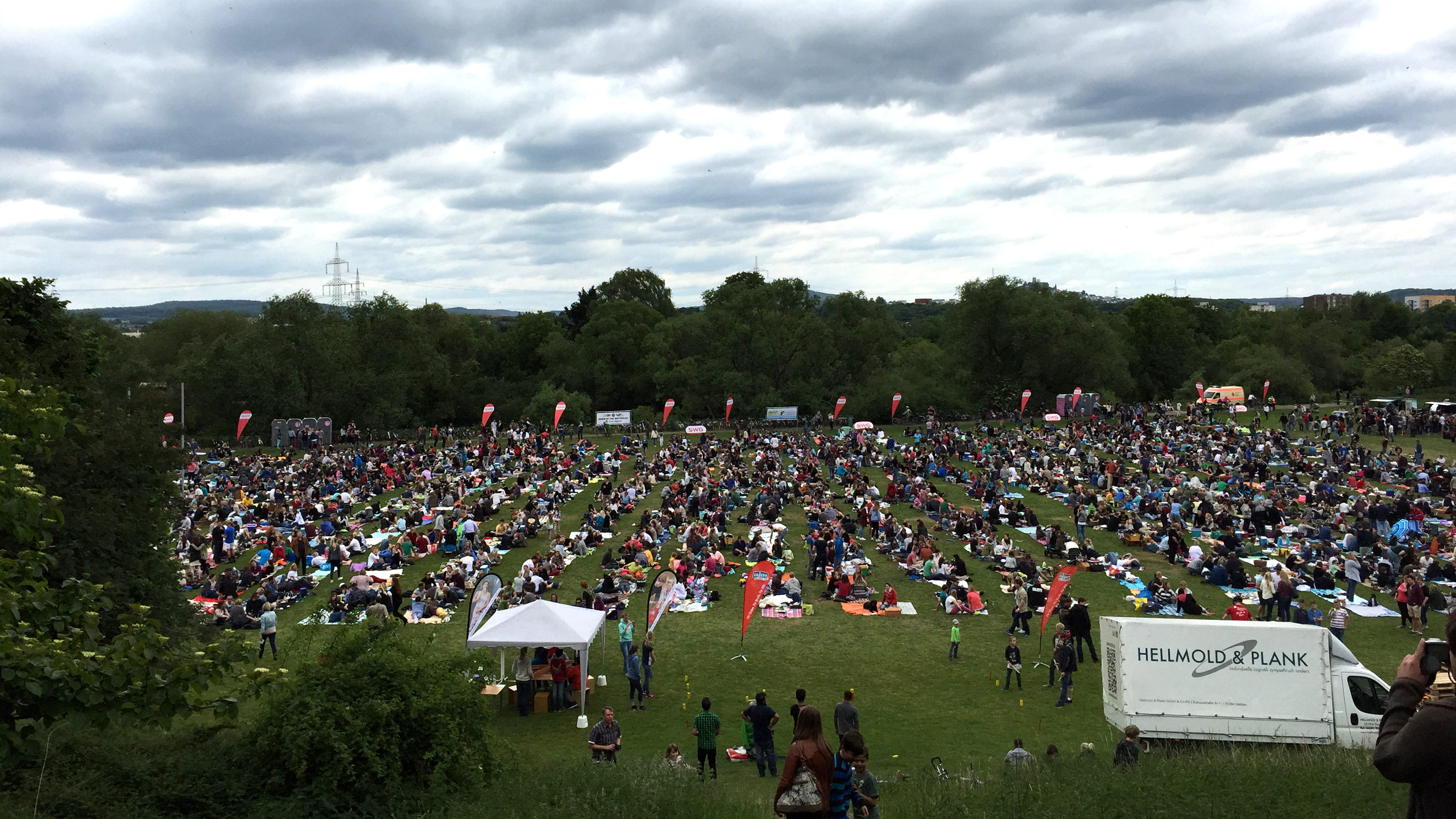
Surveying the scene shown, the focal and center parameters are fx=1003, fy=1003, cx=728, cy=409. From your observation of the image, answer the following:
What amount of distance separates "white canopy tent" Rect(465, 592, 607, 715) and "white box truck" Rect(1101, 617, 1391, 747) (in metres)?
7.68

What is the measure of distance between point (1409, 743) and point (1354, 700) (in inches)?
438

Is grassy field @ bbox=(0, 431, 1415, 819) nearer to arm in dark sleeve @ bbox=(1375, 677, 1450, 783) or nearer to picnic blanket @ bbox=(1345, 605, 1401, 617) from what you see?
picnic blanket @ bbox=(1345, 605, 1401, 617)

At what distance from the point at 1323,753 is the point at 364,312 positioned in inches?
2802

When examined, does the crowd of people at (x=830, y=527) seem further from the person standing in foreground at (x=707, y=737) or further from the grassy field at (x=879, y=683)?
the grassy field at (x=879, y=683)

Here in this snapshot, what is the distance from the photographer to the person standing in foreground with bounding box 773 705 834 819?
5855mm

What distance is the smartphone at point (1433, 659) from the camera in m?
3.43

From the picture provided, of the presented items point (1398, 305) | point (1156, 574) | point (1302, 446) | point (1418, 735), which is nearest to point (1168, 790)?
point (1418, 735)

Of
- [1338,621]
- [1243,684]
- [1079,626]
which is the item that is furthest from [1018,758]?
[1338,621]

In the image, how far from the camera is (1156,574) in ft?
71.5

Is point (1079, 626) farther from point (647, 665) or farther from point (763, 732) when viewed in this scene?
point (647, 665)

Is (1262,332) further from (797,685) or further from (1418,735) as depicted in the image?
(1418,735)

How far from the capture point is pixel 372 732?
9.63 m

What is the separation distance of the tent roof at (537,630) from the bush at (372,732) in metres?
4.65

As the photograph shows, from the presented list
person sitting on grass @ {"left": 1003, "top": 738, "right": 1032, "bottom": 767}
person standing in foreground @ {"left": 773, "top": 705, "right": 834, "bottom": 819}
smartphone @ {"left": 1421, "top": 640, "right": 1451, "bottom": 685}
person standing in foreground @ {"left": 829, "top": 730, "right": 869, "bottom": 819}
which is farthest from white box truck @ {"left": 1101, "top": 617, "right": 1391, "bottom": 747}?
smartphone @ {"left": 1421, "top": 640, "right": 1451, "bottom": 685}
